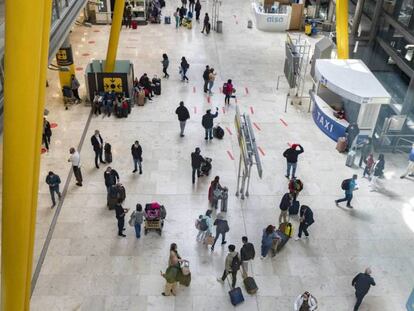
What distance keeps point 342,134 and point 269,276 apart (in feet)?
24.9

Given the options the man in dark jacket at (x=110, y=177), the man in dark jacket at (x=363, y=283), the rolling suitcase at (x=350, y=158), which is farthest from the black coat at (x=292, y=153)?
the man in dark jacket at (x=110, y=177)

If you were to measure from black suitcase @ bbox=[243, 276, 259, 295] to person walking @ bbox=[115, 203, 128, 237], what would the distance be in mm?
3719

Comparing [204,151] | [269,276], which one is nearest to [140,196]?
[204,151]

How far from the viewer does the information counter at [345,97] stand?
637 inches

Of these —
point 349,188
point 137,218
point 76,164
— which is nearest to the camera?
point 137,218

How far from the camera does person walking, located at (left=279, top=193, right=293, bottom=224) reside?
1220cm

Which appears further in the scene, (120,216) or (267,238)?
(120,216)

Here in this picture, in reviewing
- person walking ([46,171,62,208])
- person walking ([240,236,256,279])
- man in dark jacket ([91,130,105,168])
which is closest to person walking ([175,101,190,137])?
man in dark jacket ([91,130,105,168])

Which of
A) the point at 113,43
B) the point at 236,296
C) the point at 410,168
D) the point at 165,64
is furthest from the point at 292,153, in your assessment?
the point at 165,64

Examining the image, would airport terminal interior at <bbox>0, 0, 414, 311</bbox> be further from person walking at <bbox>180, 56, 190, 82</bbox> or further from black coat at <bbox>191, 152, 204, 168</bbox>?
black coat at <bbox>191, 152, 204, 168</bbox>

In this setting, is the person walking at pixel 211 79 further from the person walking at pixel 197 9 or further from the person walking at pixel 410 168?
the person walking at pixel 197 9

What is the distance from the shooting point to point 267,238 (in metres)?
11.4

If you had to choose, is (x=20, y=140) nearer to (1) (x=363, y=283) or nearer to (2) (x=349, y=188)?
(1) (x=363, y=283)

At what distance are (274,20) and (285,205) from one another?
1894cm
